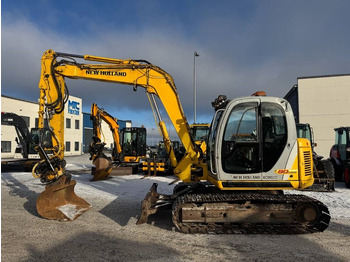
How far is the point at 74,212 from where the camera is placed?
608 cm

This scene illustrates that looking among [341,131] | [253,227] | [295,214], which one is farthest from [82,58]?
[341,131]

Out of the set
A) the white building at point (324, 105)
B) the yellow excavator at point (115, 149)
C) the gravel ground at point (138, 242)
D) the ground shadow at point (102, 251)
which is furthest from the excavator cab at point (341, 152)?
the white building at point (324, 105)

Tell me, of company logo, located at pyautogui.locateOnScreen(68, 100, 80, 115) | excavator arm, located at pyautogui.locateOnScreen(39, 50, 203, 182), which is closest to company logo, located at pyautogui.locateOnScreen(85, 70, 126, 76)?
excavator arm, located at pyautogui.locateOnScreen(39, 50, 203, 182)

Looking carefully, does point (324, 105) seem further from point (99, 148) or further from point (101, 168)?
point (101, 168)

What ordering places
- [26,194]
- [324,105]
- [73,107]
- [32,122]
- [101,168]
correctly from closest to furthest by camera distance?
[26,194], [101,168], [324,105], [32,122], [73,107]

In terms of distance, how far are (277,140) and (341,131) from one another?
862 centimetres

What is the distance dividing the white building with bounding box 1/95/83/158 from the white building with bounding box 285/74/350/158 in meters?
30.9

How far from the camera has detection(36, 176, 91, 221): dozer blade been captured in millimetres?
5805

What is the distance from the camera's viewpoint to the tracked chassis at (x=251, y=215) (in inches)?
194

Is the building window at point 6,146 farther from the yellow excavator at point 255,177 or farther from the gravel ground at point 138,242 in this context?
the yellow excavator at point 255,177

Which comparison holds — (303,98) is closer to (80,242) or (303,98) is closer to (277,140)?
(277,140)

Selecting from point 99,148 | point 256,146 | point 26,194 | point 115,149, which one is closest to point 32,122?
point 115,149

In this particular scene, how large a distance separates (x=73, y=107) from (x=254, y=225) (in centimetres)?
3911

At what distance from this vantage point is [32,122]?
33.7 m
